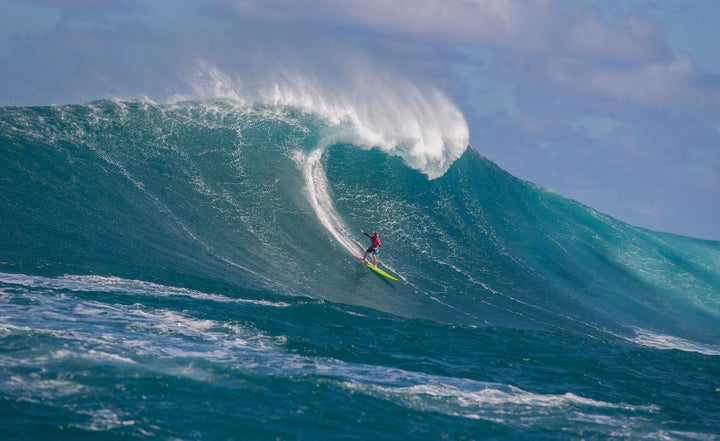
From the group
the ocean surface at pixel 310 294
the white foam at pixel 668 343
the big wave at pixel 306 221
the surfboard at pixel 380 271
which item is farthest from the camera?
the white foam at pixel 668 343

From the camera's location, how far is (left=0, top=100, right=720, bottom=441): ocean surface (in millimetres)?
8414

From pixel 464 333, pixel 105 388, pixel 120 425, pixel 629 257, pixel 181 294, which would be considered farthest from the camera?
pixel 629 257

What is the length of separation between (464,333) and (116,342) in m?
6.45

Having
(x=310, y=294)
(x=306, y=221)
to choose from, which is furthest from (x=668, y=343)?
(x=306, y=221)

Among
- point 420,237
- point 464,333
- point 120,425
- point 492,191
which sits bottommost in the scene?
point 120,425

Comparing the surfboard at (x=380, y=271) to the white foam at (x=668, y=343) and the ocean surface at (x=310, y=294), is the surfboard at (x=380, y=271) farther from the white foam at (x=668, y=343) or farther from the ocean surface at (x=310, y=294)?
the white foam at (x=668, y=343)

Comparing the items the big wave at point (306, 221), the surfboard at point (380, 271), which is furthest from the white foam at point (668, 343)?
the surfboard at point (380, 271)

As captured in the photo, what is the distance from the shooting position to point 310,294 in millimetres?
14414

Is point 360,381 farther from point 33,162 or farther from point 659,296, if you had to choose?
point 659,296

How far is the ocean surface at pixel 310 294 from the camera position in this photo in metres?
8.41

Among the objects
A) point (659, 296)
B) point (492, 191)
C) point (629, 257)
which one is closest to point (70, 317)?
point (492, 191)

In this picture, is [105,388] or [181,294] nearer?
[105,388]

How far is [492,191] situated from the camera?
923 inches

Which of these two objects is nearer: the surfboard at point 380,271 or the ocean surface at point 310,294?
the ocean surface at point 310,294
